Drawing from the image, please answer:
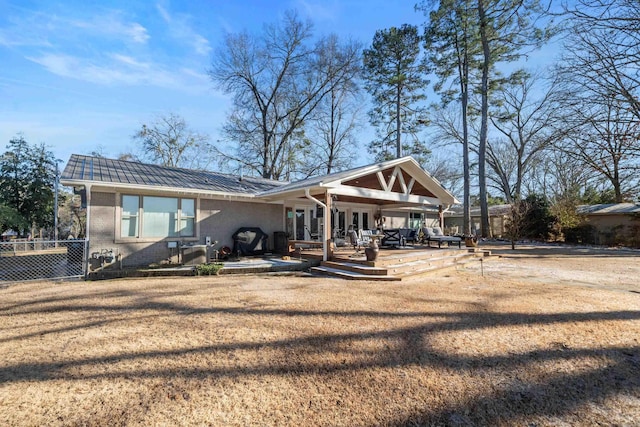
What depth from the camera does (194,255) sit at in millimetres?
9742

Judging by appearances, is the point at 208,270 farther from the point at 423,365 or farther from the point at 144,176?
the point at 423,365

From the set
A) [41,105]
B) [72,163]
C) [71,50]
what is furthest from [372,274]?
[41,105]

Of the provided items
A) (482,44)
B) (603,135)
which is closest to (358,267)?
(603,135)

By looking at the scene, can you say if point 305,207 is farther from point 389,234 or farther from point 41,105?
point 41,105

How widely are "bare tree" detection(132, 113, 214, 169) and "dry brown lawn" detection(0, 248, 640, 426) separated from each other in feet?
84.7

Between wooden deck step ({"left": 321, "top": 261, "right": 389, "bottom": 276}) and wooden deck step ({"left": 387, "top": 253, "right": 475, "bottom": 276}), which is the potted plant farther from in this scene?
wooden deck step ({"left": 321, "top": 261, "right": 389, "bottom": 276})

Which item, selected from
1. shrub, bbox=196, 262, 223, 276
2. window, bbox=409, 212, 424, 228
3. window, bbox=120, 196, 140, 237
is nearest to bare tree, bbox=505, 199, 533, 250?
window, bbox=409, 212, 424, 228

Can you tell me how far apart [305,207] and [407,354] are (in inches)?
433

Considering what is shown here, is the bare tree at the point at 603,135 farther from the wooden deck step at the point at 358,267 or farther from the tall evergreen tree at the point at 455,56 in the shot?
the tall evergreen tree at the point at 455,56

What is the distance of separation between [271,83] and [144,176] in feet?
56.3

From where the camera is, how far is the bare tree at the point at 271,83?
22.8m

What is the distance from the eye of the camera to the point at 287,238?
1245cm

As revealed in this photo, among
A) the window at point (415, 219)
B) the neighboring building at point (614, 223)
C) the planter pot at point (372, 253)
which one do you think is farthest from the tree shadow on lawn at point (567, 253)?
the planter pot at point (372, 253)

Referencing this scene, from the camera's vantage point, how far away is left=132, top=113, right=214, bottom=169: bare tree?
28.5m
